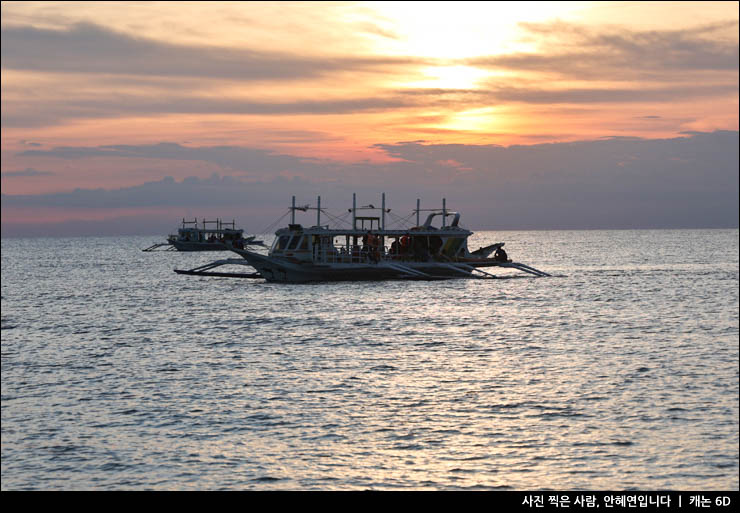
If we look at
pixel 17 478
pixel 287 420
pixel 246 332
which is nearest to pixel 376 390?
pixel 287 420

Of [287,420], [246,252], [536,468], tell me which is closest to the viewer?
[536,468]

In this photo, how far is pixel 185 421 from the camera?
2391 cm

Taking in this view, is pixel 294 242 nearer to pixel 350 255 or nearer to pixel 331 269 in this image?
pixel 331 269

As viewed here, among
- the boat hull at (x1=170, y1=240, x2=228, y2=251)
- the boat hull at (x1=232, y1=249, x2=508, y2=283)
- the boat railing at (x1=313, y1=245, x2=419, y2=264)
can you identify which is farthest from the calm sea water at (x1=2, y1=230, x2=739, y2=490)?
the boat hull at (x1=170, y1=240, x2=228, y2=251)

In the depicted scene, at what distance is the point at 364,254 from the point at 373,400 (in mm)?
47659

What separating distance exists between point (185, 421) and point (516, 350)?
67.1ft

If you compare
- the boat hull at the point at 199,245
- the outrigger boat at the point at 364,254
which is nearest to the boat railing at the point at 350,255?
the outrigger boat at the point at 364,254

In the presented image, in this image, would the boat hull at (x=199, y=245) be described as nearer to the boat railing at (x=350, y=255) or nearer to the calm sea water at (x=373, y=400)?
the boat railing at (x=350, y=255)

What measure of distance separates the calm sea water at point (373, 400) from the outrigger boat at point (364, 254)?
37.7 ft

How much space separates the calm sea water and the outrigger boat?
11.5 meters

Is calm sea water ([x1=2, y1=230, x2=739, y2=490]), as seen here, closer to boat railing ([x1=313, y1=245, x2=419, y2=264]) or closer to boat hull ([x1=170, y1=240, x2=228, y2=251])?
boat railing ([x1=313, y1=245, x2=419, y2=264])

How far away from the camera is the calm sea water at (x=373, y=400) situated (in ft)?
62.4

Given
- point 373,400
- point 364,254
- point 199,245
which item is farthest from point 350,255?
point 199,245

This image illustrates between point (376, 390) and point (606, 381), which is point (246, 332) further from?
point (606, 381)
